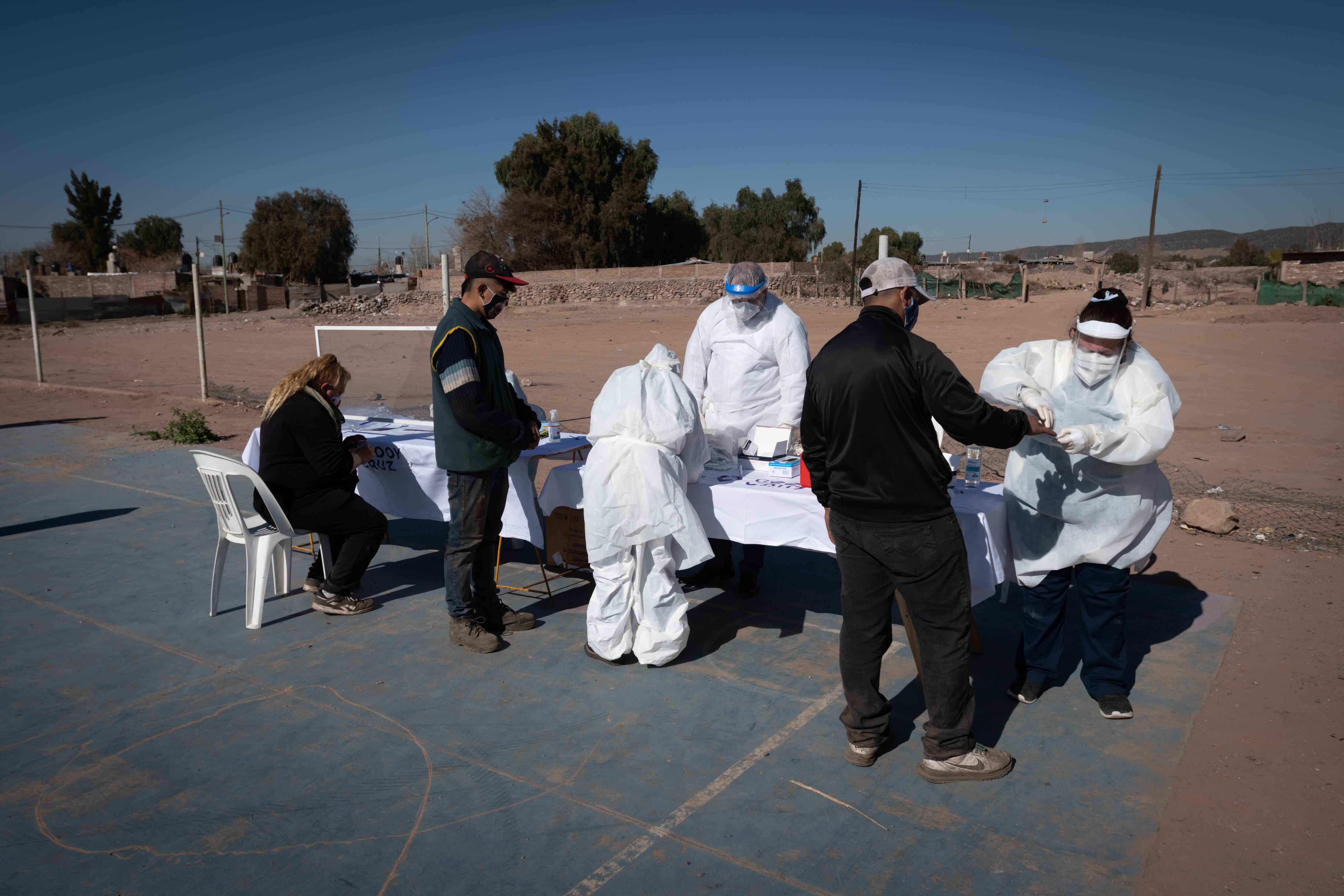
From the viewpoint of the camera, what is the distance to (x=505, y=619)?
15.0 ft

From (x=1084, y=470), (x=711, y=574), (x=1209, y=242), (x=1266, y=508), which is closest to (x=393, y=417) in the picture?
(x=711, y=574)

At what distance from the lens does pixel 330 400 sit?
4.70 m

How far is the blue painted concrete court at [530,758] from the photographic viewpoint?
266cm

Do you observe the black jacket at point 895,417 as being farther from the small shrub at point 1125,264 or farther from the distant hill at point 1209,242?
the distant hill at point 1209,242

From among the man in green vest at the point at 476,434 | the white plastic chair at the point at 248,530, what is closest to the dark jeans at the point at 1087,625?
the man in green vest at the point at 476,434

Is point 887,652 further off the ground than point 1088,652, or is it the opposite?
point 1088,652

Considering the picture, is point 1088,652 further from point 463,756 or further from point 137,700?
point 137,700

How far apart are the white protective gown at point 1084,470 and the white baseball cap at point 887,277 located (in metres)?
0.55

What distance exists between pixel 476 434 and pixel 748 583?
1920 millimetres

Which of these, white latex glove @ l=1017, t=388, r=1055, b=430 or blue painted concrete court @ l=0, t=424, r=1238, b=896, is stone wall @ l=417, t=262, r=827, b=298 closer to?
blue painted concrete court @ l=0, t=424, r=1238, b=896

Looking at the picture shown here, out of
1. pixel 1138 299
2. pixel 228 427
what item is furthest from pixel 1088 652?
pixel 1138 299

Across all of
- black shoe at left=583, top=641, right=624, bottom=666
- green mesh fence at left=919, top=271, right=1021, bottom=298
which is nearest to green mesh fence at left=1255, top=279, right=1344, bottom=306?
green mesh fence at left=919, top=271, right=1021, bottom=298

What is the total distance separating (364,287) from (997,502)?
62104 mm

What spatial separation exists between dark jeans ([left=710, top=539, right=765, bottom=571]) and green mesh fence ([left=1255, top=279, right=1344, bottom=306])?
33.0 meters
